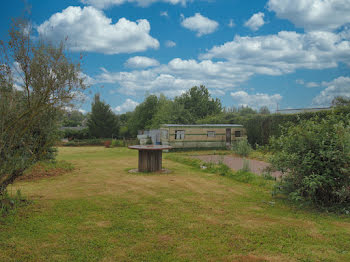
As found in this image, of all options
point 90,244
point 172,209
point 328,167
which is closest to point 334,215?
point 328,167

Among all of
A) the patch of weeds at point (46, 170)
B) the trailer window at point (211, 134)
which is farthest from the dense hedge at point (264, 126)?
the patch of weeds at point (46, 170)

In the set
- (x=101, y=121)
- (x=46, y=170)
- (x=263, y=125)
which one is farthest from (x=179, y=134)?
(x=101, y=121)

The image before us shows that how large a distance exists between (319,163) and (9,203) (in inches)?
245

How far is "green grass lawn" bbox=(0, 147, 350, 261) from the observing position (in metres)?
3.61

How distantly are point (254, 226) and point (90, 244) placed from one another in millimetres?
2644

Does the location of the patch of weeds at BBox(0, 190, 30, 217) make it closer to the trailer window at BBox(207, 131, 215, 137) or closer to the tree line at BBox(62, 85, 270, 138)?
the trailer window at BBox(207, 131, 215, 137)

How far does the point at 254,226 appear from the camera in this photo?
4613mm

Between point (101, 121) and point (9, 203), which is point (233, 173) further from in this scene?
point (101, 121)

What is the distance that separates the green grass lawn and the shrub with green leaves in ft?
1.71

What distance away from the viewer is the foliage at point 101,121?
36594 millimetres

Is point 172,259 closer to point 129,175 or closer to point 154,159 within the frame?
point 129,175

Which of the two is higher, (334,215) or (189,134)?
(189,134)

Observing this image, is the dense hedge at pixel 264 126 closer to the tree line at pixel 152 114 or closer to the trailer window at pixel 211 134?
the trailer window at pixel 211 134

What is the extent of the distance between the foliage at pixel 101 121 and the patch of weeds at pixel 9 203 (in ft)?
103
